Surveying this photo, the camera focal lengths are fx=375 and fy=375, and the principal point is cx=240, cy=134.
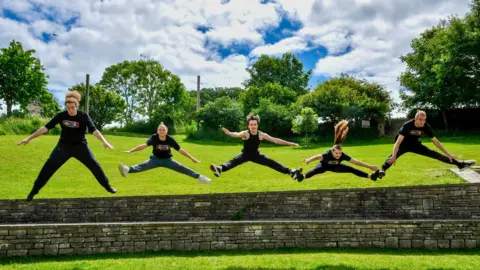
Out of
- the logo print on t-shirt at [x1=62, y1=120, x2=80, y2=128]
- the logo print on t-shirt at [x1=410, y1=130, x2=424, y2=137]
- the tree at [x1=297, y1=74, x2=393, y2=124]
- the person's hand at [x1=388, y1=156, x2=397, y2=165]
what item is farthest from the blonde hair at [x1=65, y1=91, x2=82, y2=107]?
the tree at [x1=297, y1=74, x2=393, y2=124]

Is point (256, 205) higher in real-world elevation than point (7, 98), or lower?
lower

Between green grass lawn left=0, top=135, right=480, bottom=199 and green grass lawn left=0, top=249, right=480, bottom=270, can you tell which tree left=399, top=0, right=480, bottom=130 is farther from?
green grass lawn left=0, top=249, right=480, bottom=270

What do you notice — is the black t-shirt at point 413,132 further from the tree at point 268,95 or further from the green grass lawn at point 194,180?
the tree at point 268,95

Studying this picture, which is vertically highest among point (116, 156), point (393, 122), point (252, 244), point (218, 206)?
point (393, 122)

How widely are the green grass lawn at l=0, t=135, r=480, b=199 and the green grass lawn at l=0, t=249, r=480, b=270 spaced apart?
14.4ft

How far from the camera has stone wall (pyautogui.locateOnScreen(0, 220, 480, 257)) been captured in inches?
555

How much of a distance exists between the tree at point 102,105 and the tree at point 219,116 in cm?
2222

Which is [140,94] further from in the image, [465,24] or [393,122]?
[465,24]

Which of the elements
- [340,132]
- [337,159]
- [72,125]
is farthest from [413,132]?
[72,125]

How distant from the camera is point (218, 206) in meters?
17.2

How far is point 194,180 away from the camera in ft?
70.1

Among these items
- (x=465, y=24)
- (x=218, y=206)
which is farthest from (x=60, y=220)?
(x=465, y=24)

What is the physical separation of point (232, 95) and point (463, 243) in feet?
227

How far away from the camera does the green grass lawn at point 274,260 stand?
12766mm
